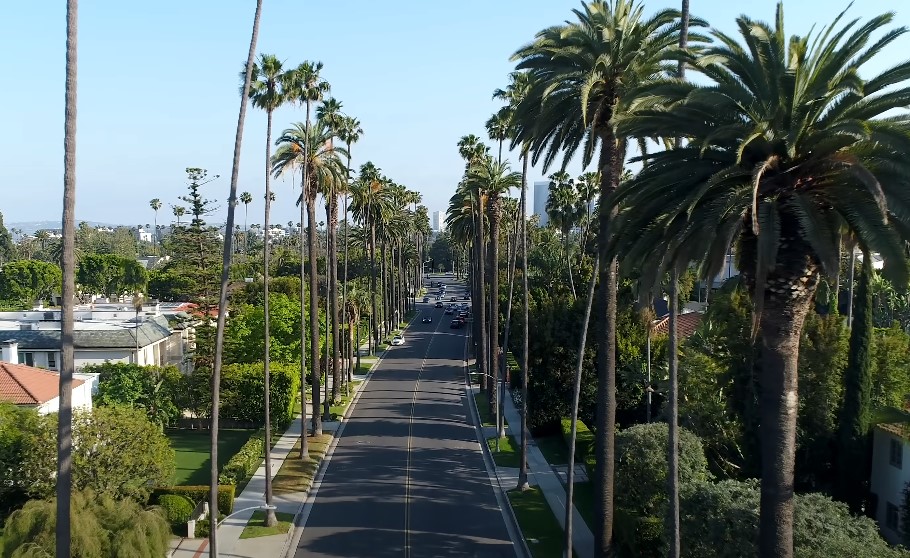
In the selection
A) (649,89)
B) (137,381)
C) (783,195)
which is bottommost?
(137,381)

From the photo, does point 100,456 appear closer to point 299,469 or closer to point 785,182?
point 299,469

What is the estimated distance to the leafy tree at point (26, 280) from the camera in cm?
10188

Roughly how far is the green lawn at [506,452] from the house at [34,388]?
19033 mm

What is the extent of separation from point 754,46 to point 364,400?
43.6m

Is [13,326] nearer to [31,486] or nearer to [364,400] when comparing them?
[364,400]

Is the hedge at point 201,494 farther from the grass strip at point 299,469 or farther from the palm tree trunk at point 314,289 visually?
the palm tree trunk at point 314,289

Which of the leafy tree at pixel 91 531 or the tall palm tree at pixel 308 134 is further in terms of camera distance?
the tall palm tree at pixel 308 134

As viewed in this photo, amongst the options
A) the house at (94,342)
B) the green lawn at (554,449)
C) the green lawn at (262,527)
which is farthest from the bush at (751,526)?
the house at (94,342)

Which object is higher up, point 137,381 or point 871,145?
point 871,145

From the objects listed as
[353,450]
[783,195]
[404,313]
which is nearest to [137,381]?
[353,450]

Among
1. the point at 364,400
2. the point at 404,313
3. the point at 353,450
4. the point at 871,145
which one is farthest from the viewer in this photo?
the point at 404,313

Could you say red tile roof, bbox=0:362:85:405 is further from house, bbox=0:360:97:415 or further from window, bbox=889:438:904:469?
window, bbox=889:438:904:469

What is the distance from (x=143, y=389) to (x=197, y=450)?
222 inches

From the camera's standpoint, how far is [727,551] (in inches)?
663
